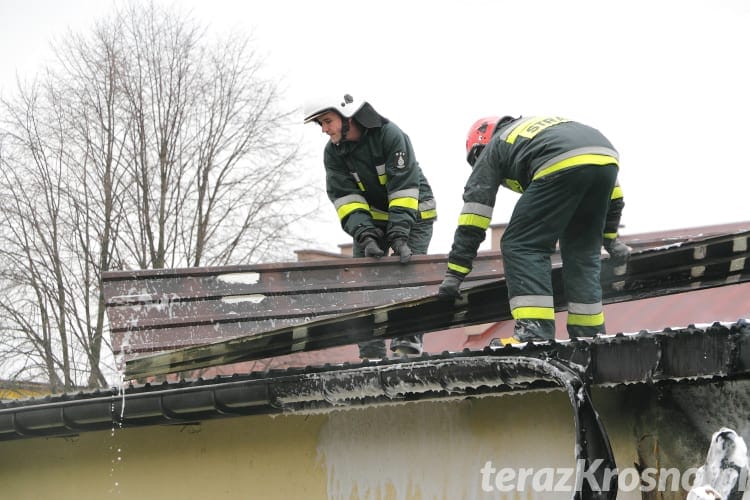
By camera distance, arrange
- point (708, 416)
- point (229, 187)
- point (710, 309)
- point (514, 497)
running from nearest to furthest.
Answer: point (708, 416) → point (514, 497) → point (710, 309) → point (229, 187)

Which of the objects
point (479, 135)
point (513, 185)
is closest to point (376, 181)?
point (479, 135)

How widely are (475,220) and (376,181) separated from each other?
73.9 inches

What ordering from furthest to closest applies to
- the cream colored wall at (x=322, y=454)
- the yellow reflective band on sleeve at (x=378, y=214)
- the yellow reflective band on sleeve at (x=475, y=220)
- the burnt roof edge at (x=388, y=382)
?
the yellow reflective band on sleeve at (x=378, y=214) < the yellow reflective band on sleeve at (x=475, y=220) < the cream colored wall at (x=322, y=454) < the burnt roof edge at (x=388, y=382)

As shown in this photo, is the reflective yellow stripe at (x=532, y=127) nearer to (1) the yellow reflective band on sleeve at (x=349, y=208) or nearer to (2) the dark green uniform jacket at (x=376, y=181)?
(2) the dark green uniform jacket at (x=376, y=181)

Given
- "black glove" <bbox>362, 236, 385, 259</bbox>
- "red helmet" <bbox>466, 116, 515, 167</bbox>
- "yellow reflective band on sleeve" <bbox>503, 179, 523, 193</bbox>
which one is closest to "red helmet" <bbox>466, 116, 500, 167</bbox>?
"red helmet" <bbox>466, 116, 515, 167</bbox>

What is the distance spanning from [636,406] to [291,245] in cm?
2006

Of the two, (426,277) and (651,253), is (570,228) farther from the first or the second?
(426,277)

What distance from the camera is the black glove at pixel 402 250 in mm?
7285

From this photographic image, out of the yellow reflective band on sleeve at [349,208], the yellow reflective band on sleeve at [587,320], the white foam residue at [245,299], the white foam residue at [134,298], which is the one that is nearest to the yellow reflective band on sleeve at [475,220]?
the yellow reflective band on sleeve at [587,320]

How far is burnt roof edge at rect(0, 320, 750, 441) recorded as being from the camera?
3641 mm

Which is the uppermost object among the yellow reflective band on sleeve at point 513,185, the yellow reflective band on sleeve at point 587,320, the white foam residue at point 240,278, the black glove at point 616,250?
the yellow reflective band on sleeve at point 513,185

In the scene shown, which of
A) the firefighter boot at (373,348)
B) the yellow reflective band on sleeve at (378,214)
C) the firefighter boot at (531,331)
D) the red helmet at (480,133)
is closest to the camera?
the firefighter boot at (531,331)

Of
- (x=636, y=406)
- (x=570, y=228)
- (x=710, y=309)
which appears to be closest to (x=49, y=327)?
(x=710, y=309)

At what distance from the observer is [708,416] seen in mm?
3969
